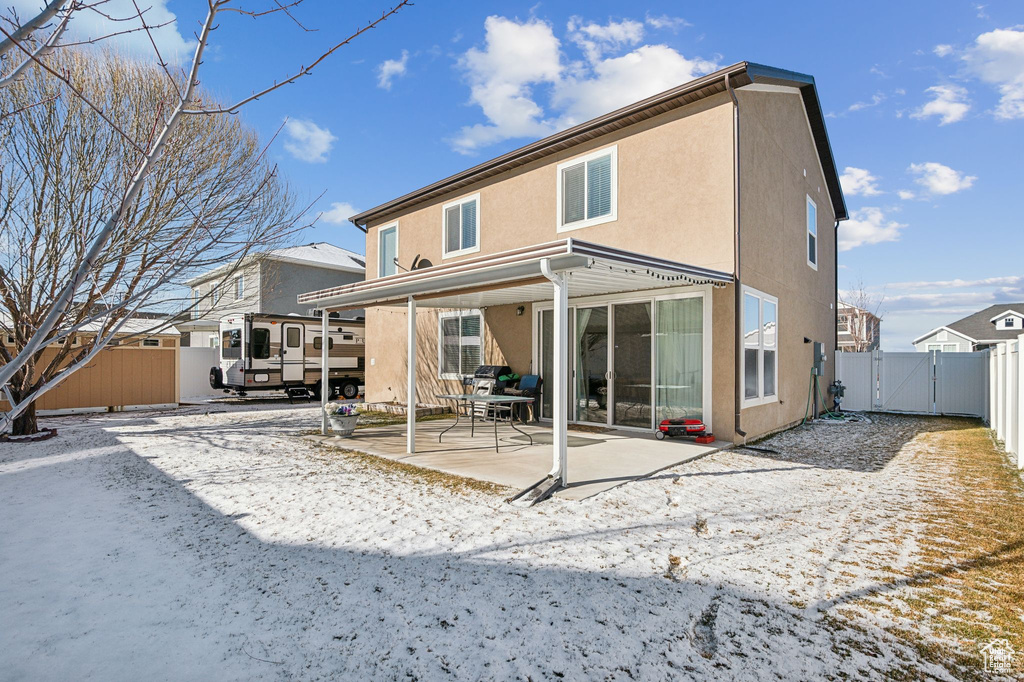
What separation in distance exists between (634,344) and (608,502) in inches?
159

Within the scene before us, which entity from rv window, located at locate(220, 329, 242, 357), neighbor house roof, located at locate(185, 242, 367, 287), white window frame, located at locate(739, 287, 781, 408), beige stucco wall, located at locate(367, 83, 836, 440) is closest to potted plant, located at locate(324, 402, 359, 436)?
beige stucco wall, located at locate(367, 83, 836, 440)

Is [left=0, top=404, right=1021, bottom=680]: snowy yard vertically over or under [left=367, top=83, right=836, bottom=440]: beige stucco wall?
under

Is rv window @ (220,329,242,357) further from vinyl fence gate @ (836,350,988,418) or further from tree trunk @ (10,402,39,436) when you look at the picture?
vinyl fence gate @ (836,350,988,418)

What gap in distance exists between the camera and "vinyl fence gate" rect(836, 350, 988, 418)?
40.7 feet

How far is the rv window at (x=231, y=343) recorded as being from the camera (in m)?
15.1

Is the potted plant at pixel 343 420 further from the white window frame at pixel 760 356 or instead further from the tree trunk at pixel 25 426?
the white window frame at pixel 760 356

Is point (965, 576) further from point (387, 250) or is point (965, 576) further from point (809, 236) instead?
point (387, 250)

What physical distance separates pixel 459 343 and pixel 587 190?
444 centimetres

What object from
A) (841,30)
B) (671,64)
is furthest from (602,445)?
(841,30)

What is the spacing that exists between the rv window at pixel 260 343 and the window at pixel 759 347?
12.7 meters

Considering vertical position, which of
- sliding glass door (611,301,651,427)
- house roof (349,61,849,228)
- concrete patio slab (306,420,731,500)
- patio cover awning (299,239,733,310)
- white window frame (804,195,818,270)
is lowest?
concrete patio slab (306,420,731,500)

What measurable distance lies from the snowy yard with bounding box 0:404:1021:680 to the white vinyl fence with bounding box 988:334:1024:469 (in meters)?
1.65

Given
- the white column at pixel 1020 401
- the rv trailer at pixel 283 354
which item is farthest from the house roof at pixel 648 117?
the white column at pixel 1020 401

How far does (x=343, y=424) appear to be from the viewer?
8664 mm
